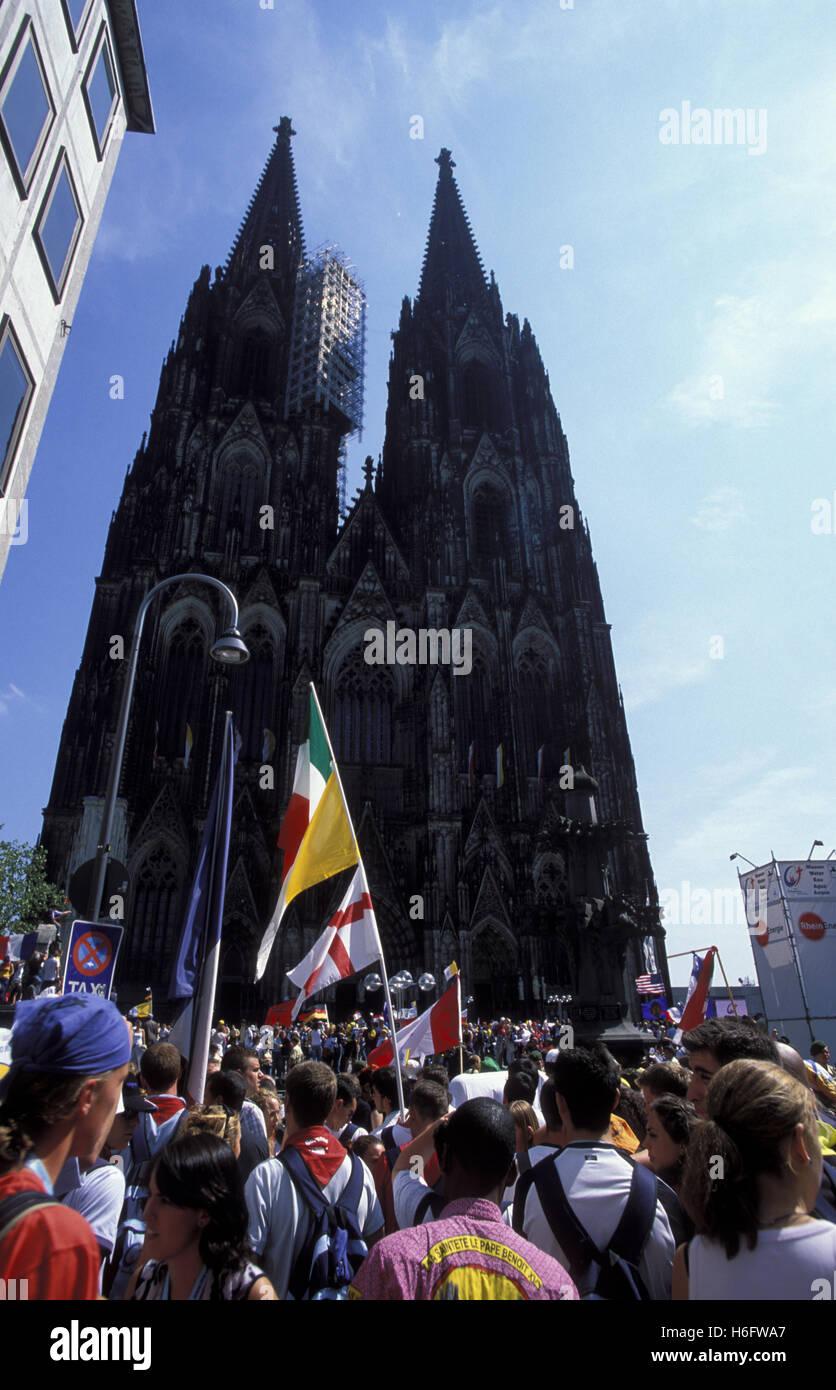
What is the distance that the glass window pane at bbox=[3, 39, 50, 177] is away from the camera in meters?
9.37

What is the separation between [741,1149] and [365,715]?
106ft

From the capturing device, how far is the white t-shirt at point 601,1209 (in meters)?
2.68

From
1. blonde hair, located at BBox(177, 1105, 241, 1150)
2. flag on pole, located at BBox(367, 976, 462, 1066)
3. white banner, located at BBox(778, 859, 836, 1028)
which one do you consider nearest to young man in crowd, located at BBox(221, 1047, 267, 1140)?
blonde hair, located at BBox(177, 1105, 241, 1150)

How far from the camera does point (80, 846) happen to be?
26969 millimetres

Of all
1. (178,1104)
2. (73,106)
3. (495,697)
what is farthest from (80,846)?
(178,1104)

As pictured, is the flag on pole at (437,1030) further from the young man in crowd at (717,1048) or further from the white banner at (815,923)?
the white banner at (815,923)

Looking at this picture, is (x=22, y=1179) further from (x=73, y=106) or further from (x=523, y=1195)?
(x=73, y=106)

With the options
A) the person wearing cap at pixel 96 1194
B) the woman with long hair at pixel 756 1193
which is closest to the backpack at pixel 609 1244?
the woman with long hair at pixel 756 1193

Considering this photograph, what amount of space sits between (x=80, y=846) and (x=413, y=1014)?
13.4 m

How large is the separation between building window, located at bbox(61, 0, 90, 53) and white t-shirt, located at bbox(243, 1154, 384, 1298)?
14.3 meters

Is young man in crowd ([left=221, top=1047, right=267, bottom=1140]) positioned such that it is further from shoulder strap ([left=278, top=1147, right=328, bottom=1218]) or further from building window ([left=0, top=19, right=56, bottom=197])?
building window ([left=0, top=19, right=56, bottom=197])

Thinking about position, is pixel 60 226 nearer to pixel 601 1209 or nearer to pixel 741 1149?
pixel 601 1209

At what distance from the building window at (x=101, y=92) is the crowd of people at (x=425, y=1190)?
14396mm

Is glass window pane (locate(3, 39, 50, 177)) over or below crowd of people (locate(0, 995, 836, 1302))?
over
